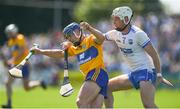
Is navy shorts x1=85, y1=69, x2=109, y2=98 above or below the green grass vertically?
above

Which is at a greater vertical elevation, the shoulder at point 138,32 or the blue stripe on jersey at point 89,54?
the shoulder at point 138,32

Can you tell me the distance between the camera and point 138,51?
15.5 m

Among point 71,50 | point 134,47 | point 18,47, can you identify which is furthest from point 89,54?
point 18,47

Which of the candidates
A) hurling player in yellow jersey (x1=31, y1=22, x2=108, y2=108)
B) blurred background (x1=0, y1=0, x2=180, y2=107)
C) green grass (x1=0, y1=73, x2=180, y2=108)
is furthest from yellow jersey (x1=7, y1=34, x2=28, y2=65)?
hurling player in yellow jersey (x1=31, y1=22, x2=108, y2=108)

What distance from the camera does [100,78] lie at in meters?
15.3

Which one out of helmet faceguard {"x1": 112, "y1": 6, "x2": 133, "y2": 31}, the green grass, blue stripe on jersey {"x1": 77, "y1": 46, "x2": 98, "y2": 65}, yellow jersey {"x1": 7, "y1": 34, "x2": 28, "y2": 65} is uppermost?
helmet faceguard {"x1": 112, "y1": 6, "x2": 133, "y2": 31}

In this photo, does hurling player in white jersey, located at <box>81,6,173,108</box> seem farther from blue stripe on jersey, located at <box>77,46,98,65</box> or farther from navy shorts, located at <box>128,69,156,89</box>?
blue stripe on jersey, located at <box>77,46,98,65</box>

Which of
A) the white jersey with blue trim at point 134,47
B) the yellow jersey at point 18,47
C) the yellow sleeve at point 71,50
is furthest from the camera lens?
the yellow jersey at point 18,47

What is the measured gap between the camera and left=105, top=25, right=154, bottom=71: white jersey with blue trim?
15305 mm

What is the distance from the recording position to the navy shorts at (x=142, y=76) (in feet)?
50.5

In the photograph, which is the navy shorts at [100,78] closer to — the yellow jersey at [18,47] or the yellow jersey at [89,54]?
the yellow jersey at [89,54]

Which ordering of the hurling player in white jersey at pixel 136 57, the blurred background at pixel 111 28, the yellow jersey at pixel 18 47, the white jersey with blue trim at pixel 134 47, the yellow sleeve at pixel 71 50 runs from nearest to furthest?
1. the hurling player in white jersey at pixel 136 57
2. the white jersey with blue trim at pixel 134 47
3. the yellow sleeve at pixel 71 50
4. the yellow jersey at pixel 18 47
5. the blurred background at pixel 111 28

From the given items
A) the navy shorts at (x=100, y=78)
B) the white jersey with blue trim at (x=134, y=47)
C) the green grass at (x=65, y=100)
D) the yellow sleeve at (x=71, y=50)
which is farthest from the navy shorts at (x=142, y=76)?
the green grass at (x=65, y=100)

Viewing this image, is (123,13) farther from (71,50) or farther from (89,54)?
(71,50)
